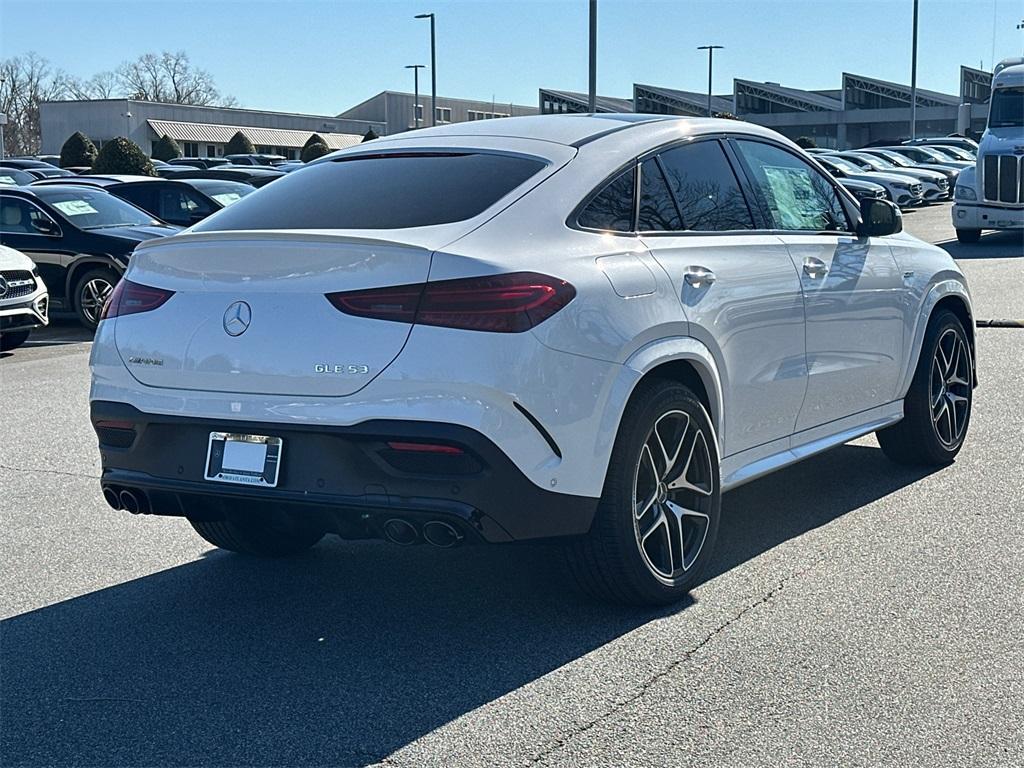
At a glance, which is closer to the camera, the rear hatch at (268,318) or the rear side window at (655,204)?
the rear hatch at (268,318)

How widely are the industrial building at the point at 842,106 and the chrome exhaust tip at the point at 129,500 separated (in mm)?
85634

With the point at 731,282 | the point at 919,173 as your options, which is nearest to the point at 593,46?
the point at 919,173

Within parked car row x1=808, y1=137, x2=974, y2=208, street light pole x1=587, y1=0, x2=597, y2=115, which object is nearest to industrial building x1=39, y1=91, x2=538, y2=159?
parked car row x1=808, y1=137, x2=974, y2=208

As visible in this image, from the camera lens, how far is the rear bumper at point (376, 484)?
4.07 m

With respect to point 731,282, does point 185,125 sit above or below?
above

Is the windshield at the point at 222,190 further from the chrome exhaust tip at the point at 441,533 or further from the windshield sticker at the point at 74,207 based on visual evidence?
the chrome exhaust tip at the point at 441,533

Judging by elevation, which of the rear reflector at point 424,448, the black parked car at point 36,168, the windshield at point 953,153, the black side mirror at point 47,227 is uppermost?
the windshield at point 953,153

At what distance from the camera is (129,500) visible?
457 centimetres

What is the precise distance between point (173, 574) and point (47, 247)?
32.9ft

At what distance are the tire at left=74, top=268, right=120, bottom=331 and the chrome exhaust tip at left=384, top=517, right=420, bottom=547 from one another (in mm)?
10755

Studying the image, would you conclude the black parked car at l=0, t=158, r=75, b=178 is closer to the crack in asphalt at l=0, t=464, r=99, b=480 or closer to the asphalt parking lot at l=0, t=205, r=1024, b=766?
the crack in asphalt at l=0, t=464, r=99, b=480

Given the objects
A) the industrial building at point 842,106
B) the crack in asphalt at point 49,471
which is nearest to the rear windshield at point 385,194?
the crack in asphalt at point 49,471

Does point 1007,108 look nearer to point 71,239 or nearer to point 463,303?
point 71,239

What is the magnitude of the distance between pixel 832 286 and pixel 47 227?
10.9m
